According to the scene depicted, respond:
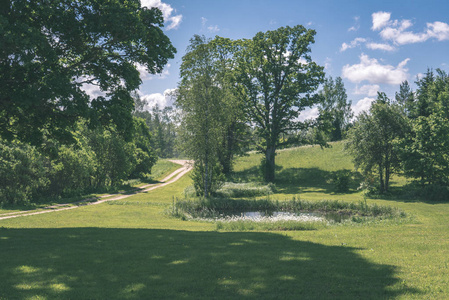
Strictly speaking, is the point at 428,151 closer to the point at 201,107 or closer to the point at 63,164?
the point at 201,107

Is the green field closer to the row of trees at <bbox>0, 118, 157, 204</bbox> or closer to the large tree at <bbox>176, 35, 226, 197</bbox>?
the row of trees at <bbox>0, 118, 157, 204</bbox>

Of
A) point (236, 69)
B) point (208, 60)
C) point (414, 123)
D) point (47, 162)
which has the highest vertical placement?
point (236, 69)

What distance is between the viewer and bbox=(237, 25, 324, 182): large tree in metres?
42.0

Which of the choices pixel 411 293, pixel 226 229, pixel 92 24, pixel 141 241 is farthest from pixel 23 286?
→ pixel 92 24

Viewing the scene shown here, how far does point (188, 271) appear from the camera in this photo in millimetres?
7758

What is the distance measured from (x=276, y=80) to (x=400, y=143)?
65.0 feet

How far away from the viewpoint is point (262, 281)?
701 cm

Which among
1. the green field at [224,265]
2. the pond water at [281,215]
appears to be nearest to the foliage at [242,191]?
the pond water at [281,215]

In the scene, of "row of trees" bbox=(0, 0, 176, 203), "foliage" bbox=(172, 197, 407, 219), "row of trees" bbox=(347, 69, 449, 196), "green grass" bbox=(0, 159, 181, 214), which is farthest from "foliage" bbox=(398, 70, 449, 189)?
"green grass" bbox=(0, 159, 181, 214)

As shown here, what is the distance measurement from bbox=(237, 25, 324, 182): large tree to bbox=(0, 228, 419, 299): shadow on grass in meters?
33.2

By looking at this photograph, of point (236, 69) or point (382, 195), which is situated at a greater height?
point (236, 69)

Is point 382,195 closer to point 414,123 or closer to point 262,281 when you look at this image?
point 414,123

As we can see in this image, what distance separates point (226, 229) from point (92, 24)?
1233 centimetres

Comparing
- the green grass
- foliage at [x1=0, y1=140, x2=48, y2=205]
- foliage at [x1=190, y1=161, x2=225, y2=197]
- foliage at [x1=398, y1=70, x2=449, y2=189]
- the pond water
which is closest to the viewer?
the pond water
